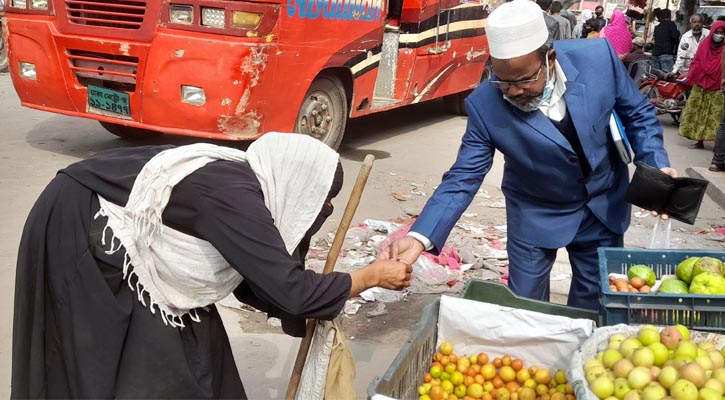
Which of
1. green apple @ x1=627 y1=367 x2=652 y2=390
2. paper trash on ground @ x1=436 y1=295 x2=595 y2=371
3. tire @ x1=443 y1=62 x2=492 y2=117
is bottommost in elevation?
tire @ x1=443 y1=62 x2=492 y2=117

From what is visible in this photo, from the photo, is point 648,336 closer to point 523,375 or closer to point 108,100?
point 523,375

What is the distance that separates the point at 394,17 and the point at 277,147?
6.30 meters

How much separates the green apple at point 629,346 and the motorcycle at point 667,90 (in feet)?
34.9

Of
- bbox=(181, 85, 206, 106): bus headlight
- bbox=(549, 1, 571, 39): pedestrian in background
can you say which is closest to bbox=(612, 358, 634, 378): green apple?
bbox=(181, 85, 206, 106): bus headlight

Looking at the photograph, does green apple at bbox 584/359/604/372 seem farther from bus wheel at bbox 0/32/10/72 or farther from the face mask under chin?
bus wheel at bbox 0/32/10/72

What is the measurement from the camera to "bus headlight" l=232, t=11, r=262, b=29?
19.7ft

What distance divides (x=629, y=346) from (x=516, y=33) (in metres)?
1.15

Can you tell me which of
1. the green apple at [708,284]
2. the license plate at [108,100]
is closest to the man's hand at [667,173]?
the green apple at [708,284]

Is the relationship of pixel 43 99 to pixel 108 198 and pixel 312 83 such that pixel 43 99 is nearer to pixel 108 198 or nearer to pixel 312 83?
pixel 312 83

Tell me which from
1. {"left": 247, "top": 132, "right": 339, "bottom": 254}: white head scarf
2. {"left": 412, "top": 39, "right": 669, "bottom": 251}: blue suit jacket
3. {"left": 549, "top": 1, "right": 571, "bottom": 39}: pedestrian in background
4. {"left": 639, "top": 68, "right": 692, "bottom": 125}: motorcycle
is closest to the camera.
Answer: {"left": 247, "top": 132, "right": 339, "bottom": 254}: white head scarf

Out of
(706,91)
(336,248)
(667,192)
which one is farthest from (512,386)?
(706,91)

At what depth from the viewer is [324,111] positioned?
732cm

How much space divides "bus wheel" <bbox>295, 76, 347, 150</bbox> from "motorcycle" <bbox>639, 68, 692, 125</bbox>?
6604 millimetres

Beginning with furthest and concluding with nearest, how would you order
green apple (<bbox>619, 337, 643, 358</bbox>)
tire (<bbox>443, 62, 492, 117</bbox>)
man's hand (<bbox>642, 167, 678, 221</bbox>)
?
tire (<bbox>443, 62, 492, 117</bbox>), man's hand (<bbox>642, 167, 678, 221</bbox>), green apple (<bbox>619, 337, 643, 358</bbox>)
